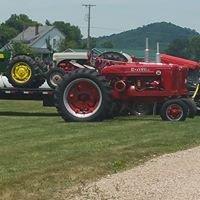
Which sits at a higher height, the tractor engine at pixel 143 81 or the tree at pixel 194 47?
the tree at pixel 194 47

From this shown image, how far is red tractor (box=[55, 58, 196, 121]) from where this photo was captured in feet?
56.6

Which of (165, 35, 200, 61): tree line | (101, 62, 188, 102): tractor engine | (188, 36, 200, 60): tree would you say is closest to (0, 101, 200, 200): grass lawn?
(101, 62, 188, 102): tractor engine

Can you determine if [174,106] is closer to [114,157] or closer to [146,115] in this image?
[146,115]

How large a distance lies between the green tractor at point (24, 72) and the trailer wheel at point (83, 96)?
252 cm

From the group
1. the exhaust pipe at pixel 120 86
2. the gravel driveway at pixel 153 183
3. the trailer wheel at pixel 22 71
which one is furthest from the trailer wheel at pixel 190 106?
the gravel driveway at pixel 153 183

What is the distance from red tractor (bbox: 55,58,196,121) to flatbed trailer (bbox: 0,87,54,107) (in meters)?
2.17

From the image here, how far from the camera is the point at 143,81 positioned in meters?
18.2

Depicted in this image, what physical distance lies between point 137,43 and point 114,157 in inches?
5507

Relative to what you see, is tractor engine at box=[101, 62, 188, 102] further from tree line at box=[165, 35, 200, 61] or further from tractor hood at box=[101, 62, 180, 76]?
tree line at box=[165, 35, 200, 61]

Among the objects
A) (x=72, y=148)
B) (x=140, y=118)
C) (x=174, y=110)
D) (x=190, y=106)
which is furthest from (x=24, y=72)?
(x=72, y=148)

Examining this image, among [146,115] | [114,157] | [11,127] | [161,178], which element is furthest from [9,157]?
[146,115]

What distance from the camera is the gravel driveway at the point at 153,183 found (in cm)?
816

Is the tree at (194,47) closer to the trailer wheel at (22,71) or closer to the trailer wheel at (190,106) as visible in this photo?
the trailer wheel at (22,71)

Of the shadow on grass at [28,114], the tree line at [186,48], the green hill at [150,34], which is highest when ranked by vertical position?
the green hill at [150,34]
